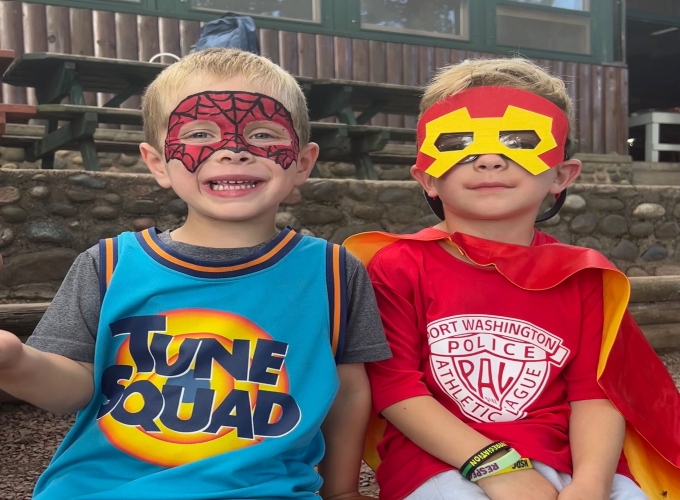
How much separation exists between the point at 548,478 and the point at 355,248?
0.66 meters

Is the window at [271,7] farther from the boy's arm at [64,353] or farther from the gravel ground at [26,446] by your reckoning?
the boy's arm at [64,353]

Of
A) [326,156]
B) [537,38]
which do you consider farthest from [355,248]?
[537,38]

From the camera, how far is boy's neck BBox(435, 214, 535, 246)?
168 cm

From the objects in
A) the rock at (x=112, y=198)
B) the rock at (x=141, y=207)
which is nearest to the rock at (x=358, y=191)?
the rock at (x=141, y=207)

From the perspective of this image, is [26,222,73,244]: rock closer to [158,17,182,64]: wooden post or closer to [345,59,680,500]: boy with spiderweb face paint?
[345,59,680,500]: boy with spiderweb face paint

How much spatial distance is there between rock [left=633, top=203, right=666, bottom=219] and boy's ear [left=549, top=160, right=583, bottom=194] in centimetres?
332

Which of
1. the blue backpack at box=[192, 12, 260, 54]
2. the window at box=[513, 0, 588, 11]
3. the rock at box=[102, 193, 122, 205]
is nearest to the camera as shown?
the rock at box=[102, 193, 122, 205]

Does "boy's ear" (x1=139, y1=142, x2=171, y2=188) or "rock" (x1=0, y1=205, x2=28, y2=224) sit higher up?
"boy's ear" (x1=139, y1=142, x2=171, y2=188)

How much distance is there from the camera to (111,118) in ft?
14.0

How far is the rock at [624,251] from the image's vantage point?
4801 mm

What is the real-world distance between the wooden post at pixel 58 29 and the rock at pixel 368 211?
8.88 feet

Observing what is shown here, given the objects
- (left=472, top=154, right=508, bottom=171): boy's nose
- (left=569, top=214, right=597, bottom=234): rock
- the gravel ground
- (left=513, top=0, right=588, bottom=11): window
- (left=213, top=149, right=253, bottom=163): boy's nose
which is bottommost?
the gravel ground

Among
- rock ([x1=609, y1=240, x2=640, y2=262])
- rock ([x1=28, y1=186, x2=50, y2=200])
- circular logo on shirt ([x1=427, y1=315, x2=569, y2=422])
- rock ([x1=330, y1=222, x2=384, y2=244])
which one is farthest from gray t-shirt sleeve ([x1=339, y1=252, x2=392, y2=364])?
rock ([x1=609, y1=240, x2=640, y2=262])

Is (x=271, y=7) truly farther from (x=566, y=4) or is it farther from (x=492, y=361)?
(x=492, y=361)
